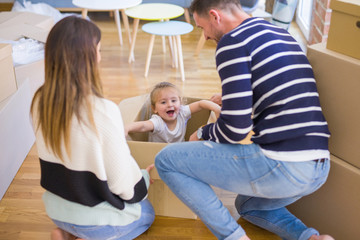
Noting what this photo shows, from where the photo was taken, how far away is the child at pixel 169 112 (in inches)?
75.7

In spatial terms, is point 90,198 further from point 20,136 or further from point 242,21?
point 20,136

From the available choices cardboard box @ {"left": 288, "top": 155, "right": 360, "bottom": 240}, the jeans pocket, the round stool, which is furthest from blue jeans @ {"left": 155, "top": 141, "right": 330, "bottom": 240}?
the round stool

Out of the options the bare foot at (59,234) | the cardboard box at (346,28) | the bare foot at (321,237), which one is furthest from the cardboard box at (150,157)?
the cardboard box at (346,28)

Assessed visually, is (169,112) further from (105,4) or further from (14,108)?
(105,4)

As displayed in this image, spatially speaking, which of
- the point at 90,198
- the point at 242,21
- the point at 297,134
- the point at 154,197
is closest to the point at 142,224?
the point at 154,197

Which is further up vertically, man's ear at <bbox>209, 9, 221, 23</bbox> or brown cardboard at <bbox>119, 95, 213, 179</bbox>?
man's ear at <bbox>209, 9, 221, 23</bbox>

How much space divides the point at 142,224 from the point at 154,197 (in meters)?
0.18

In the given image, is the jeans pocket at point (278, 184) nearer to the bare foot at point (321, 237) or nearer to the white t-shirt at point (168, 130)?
the bare foot at point (321, 237)

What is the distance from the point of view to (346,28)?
1381 millimetres

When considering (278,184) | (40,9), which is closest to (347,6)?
(278,184)

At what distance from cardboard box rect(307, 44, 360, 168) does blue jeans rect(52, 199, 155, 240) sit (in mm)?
669

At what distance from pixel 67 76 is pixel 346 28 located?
33.5 inches

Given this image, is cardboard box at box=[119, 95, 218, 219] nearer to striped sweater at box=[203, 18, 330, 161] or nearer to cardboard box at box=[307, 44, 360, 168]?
striped sweater at box=[203, 18, 330, 161]

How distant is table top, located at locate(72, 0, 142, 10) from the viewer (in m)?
3.10
